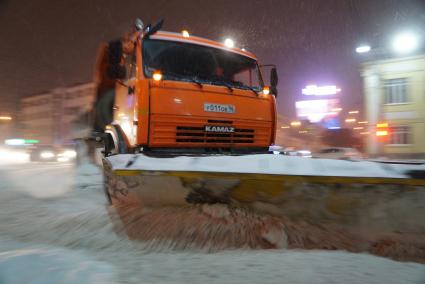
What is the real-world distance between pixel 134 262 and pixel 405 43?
865 inches

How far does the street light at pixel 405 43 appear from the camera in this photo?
1989 centimetres

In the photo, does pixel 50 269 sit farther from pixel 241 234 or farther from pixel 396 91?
pixel 396 91

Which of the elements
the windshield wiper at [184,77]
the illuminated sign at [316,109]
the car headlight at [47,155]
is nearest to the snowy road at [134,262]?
the windshield wiper at [184,77]

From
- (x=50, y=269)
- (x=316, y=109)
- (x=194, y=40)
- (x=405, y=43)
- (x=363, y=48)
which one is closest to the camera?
(x=50, y=269)

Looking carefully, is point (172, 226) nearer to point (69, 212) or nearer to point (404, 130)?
point (69, 212)

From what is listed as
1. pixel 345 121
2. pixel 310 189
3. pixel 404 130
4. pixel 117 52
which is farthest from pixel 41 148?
pixel 345 121

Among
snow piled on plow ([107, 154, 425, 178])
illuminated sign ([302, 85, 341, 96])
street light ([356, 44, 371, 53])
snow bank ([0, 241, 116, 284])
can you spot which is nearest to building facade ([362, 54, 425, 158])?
street light ([356, 44, 371, 53])

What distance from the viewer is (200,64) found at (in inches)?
208

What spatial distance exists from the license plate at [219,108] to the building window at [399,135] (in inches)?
740

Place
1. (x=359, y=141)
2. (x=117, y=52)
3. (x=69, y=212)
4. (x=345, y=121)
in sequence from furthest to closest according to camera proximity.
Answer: (x=345, y=121) → (x=359, y=141) → (x=117, y=52) → (x=69, y=212)

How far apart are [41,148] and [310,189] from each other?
20.0 m

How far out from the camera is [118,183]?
3.35 meters

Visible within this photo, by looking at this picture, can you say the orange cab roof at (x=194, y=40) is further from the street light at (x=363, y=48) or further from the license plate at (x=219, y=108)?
the street light at (x=363, y=48)

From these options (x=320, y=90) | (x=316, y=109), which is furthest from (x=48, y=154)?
(x=320, y=90)
